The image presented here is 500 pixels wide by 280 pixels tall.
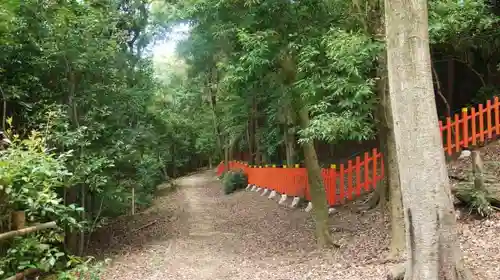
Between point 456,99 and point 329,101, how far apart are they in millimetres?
11889

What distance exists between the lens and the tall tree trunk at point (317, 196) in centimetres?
943

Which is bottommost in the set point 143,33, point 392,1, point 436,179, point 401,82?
point 436,179

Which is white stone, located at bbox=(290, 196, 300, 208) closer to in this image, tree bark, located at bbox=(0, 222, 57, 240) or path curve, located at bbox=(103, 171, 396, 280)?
path curve, located at bbox=(103, 171, 396, 280)

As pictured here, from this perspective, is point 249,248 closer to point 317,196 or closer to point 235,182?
point 317,196

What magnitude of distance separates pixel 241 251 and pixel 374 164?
4.10m

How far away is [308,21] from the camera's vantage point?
8703 millimetres

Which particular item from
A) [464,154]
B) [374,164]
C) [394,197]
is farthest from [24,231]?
[464,154]

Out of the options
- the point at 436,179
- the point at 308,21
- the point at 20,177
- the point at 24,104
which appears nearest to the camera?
the point at 436,179

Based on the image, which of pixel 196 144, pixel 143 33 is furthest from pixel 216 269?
pixel 196 144

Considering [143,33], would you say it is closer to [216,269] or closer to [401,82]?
[216,269]

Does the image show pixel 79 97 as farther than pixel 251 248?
Yes

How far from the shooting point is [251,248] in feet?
35.9

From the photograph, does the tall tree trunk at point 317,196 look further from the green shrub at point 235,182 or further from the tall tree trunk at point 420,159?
the green shrub at point 235,182

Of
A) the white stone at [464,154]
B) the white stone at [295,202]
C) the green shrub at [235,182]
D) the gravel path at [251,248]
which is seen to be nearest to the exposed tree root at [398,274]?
the gravel path at [251,248]
